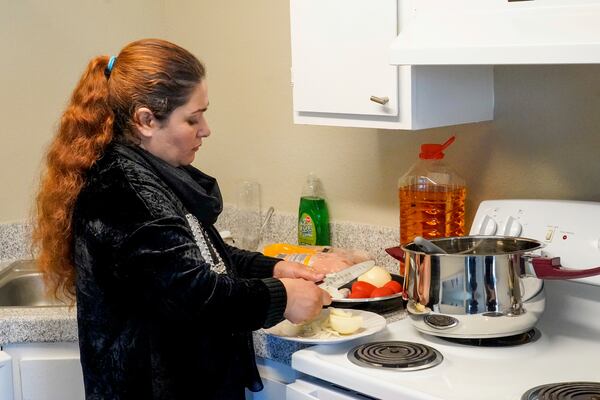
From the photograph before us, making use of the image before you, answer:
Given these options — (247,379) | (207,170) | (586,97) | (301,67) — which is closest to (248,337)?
(247,379)

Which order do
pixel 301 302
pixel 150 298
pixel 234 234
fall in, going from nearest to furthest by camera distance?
pixel 150 298 → pixel 301 302 → pixel 234 234

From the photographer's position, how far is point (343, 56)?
196cm

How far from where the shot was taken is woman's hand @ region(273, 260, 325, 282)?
196 centimetres

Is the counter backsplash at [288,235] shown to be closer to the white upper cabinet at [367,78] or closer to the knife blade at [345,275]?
the knife blade at [345,275]

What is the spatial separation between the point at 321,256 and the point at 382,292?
273mm

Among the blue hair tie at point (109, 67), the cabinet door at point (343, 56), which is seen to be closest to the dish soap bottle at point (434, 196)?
the cabinet door at point (343, 56)

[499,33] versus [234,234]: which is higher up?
[499,33]

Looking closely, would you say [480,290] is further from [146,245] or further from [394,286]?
[146,245]

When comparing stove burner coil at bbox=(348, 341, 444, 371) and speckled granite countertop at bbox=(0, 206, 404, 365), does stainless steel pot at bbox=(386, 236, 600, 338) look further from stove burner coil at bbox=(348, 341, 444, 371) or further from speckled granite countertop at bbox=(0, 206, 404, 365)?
speckled granite countertop at bbox=(0, 206, 404, 365)

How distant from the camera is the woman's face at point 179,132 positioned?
1.68 meters

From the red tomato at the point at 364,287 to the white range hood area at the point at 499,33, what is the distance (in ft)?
1.72

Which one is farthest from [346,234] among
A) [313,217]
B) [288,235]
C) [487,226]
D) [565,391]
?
[565,391]

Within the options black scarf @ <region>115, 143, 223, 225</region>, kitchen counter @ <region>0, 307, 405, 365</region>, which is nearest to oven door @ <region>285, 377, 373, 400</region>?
black scarf @ <region>115, 143, 223, 225</region>

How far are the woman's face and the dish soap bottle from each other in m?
0.61
